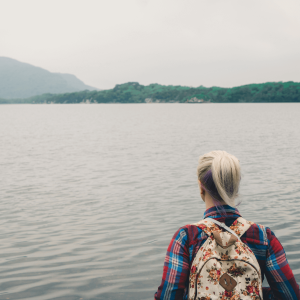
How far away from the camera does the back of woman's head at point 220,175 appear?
309 cm

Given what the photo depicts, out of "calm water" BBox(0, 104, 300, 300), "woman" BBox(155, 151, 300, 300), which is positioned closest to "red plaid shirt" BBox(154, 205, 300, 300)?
"woman" BBox(155, 151, 300, 300)

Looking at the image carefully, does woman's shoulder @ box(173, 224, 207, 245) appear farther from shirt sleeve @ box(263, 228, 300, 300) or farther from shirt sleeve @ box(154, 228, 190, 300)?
shirt sleeve @ box(263, 228, 300, 300)

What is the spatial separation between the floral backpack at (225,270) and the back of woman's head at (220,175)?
0.87 feet

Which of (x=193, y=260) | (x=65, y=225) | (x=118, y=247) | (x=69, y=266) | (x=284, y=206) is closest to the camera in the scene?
(x=193, y=260)

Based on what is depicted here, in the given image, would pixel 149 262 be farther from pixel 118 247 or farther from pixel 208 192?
pixel 208 192

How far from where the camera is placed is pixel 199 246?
3076 mm

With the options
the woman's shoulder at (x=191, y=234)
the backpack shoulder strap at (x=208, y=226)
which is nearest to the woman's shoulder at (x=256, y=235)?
A: the backpack shoulder strap at (x=208, y=226)

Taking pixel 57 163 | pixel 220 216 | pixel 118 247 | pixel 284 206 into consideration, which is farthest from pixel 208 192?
pixel 57 163

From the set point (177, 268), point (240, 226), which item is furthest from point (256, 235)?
point (177, 268)

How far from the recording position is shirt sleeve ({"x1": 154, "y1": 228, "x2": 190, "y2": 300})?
10.1 ft

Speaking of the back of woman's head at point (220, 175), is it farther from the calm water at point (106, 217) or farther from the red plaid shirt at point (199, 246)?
the calm water at point (106, 217)

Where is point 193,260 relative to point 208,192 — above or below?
below

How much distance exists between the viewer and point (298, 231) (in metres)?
11.3

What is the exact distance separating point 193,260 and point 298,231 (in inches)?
362
